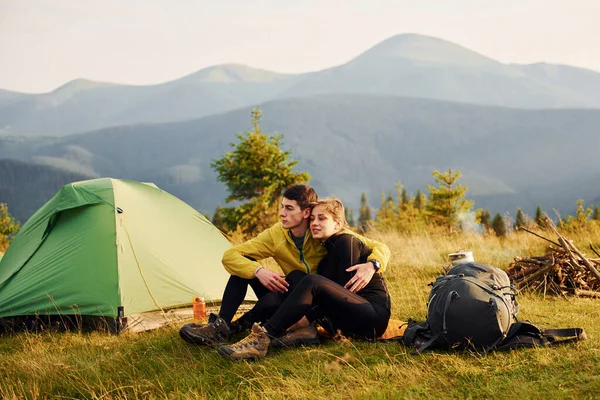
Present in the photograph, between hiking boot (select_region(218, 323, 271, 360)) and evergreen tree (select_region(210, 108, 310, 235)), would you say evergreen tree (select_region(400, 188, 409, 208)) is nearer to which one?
evergreen tree (select_region(210, 108, 310, 235))

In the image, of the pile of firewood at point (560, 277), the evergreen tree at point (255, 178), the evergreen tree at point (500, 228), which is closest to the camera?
the pile of firewood at point (560, 277)

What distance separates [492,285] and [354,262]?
109 centimetres

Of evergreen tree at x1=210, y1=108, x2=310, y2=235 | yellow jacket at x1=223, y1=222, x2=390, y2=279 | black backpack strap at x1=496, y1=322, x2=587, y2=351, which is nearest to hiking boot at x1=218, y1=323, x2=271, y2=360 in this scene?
yellow jacket at x1=223, y1=222, x2=390, y2=279

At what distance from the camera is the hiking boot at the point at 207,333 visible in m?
4.95

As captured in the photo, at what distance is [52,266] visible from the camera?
6.76 meters

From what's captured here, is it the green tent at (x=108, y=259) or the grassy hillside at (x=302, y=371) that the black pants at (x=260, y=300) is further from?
the green tent at (x=108, y=259)

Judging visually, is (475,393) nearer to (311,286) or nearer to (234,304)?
(311,286)

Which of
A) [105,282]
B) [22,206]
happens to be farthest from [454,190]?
[22,206]

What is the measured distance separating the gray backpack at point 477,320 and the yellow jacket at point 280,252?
73 cm

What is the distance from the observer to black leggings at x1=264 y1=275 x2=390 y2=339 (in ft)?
15.1

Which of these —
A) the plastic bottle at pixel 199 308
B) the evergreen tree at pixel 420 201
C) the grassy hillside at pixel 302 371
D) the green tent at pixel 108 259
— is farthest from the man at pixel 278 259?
the evergreen tree at pixel 420 201

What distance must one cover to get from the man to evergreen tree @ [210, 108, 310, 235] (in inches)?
527

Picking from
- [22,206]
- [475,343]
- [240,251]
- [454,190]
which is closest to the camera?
[475,343]

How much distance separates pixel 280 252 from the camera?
17.3 ft
